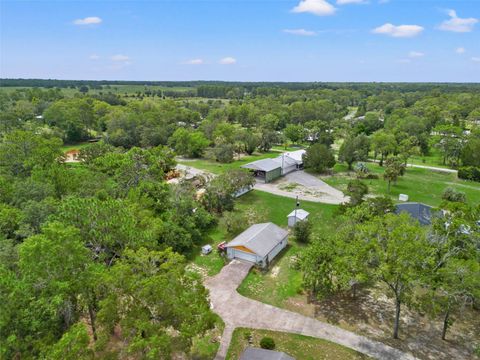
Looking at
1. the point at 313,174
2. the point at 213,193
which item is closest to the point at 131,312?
the point at 213,193

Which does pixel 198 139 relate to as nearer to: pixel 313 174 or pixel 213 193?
pixel 313 174

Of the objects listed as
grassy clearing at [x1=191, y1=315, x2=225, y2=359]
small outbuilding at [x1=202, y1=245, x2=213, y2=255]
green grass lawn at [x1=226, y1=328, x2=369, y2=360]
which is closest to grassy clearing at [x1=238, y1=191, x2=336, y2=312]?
green grass lawn at [x1=226, y1=328, x2=369, y2=360]

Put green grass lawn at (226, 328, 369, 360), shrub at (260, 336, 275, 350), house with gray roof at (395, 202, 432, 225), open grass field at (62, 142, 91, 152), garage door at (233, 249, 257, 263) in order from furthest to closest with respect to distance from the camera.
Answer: open grass field at (62, 142, 91, 152), house with gray roof at (395, 202, 432, 225), garage door at (233, 249, 257, 263), shrub at (260, 336, 275, 350), green grass lawn at (226, 328, 369, 360)

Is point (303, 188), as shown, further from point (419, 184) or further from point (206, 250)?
point (206, 250)

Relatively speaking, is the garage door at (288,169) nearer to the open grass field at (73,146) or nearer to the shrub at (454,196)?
the shrub at (454,196)

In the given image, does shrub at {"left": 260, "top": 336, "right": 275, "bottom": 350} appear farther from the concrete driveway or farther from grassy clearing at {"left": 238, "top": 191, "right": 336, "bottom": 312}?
the concrete driveway

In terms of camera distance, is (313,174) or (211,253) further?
(313,174)

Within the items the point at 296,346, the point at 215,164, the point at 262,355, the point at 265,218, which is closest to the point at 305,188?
the point at 265,218
